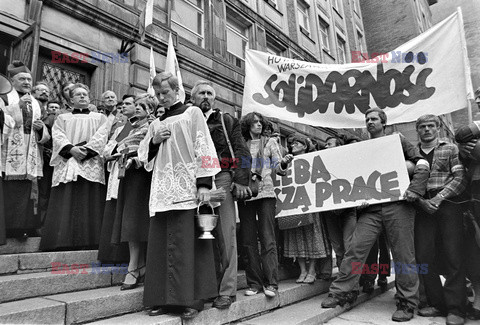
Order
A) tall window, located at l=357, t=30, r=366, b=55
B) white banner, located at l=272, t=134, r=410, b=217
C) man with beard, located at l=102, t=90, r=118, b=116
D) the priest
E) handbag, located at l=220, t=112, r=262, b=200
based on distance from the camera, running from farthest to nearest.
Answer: tall window, located at l=357, t=30, r=366, b=55 → man with beard, located at l=102, t=90, r=118, b=116 → white banner, located at l=272, t=134, r=410, b=217 → the priest → handbag, located at l=220, t=112, r=262, b=200

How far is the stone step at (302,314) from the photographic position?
10.1 feet

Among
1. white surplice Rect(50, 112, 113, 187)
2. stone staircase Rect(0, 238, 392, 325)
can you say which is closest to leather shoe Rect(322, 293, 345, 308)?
stone staircase Rect(0, 238, 392, 325)

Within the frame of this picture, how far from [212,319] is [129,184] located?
1420mm

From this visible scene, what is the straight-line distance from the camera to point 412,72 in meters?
4.57

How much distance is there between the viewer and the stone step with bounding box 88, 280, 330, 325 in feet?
8.18

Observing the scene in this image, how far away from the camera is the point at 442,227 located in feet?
11.3

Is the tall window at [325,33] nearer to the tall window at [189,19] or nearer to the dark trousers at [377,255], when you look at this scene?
the tall window at [189,19]

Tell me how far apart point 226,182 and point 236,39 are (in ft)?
34.7

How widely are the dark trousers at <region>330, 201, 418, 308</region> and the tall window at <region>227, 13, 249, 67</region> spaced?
31.2 ft

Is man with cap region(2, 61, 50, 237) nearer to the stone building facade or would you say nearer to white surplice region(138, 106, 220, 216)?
white surplice region(138, 106, 220, 216)

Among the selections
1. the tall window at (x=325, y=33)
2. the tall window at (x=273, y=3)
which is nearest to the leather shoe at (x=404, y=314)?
the tall window at (x=273, y=3)

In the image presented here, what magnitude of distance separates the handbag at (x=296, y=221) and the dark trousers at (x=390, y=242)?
0.71 m

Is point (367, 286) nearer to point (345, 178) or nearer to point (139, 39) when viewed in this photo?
point (345, 178)

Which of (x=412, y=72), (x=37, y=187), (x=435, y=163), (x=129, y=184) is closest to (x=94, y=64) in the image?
(x=37, y=187)
